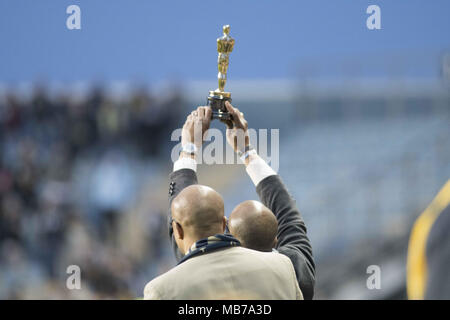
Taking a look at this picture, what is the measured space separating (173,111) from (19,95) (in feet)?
7.26

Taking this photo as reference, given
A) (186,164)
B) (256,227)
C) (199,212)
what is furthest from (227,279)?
(186,164)

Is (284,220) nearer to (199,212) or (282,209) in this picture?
(282,209)

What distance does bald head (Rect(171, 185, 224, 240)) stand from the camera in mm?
1908

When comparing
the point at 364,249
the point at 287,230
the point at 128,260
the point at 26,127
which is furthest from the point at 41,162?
the point at 287,230

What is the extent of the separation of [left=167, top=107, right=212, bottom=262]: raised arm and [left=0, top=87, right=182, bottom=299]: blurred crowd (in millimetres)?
5344

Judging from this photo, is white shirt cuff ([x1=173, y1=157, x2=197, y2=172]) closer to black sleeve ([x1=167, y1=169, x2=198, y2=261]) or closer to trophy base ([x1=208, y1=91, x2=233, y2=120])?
black sleeve ([x1=167, y1=169, x2=198, y2=261])

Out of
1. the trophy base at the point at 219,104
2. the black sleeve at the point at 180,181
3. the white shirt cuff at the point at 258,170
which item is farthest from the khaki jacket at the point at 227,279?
the trophy base at the point at 219,104

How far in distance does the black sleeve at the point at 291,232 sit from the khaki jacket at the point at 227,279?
202mm

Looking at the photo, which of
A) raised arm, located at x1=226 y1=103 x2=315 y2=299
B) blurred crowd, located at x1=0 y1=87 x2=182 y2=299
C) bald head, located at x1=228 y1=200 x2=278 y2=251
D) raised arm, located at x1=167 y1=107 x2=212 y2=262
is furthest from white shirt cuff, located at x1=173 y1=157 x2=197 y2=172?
blurred crowd, located at x1=0 y1=87 x2=182 y2=299

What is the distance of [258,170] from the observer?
8.13 feet

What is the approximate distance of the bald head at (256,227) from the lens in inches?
84.7

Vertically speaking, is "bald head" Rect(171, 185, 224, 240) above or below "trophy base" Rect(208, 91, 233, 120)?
below

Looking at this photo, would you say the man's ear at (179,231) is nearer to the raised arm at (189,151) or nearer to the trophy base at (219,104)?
the raised arm at (189,151)

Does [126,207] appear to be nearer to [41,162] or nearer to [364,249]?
[41,162]
